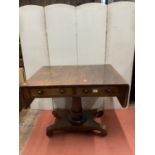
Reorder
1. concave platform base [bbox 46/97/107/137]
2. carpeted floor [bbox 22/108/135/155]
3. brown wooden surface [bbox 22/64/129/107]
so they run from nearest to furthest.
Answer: brown wooden surface [bbox 22/64/129/107] → carpeted floor [bbox 22/108/135/155] → concave platform base [bbox 46/97/107/137]

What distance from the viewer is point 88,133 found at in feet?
6.62

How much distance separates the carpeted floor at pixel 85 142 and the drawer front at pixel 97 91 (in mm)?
583

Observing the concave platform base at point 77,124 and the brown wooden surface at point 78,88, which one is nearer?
the brown wooden surface at point 78,88

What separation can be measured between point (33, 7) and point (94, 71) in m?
1.05

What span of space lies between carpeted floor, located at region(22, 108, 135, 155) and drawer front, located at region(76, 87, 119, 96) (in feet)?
1.91

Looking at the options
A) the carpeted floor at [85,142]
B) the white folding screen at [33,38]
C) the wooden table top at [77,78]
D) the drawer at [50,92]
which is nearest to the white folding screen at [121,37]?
the wooden table top at [77,78]

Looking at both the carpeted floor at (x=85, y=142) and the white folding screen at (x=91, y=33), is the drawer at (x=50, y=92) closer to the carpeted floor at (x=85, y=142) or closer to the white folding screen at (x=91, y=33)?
the carpeted floor at (x=85, y=142)

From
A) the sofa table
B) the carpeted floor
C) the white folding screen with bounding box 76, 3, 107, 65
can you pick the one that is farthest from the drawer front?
the white folding screen with bounding box 76, 3, 107, 65

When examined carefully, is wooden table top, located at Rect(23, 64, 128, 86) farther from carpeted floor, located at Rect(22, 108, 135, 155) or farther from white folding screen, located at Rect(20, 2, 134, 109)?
carpeted floor, located at Rect(22, 108, 135, 155)

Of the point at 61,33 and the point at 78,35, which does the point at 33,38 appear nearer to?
the point at 61,33

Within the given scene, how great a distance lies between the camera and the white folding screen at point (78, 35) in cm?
214

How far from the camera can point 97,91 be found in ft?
5.00

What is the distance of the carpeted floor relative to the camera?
1729mm
